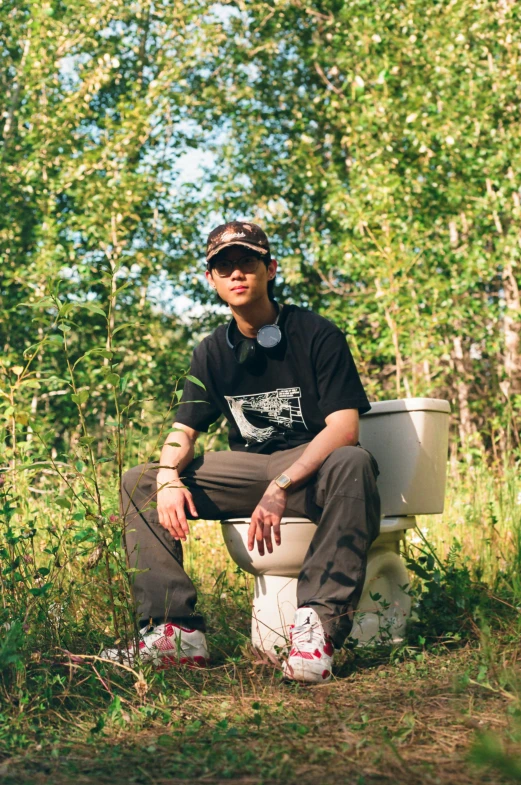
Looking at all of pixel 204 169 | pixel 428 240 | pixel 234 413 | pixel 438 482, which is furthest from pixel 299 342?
pixel 204 169

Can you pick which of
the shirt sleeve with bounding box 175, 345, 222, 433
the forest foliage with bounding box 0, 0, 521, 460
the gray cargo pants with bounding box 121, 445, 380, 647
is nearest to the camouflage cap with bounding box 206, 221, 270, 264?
the shirt sleeve with bounding box 175, 345, 222, 433

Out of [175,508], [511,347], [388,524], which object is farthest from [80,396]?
[511,347]

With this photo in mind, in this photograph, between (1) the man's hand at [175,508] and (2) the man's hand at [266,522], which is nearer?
(2) the man's hand at [266,522]

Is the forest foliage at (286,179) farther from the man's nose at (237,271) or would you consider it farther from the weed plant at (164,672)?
the man's nose at (237,271)

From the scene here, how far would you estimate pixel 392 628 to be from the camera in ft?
8.71

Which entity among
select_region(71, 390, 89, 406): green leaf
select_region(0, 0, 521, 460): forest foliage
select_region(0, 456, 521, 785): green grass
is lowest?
select_region(0, 456, 521, 785): green grass

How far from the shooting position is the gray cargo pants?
2305 mm

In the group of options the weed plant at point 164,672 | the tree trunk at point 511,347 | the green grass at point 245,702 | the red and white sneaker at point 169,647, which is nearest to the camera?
the green grass at point 245,702

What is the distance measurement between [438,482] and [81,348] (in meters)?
4.61

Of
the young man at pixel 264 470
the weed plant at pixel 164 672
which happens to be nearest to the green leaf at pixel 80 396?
the weed plant at pixel 164 672

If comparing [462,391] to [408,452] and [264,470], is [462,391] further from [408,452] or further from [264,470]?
[264,470]

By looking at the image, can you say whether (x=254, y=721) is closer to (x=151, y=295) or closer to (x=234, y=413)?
(x=234, y=413)

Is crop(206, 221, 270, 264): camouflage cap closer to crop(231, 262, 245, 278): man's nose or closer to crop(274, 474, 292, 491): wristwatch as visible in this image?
crop(231, 262, 245, 278): man's nose

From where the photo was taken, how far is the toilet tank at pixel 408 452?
2717 millimetres
